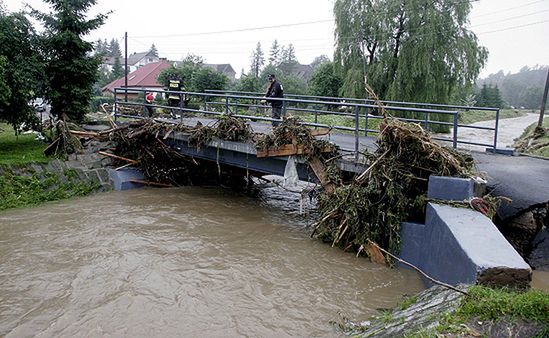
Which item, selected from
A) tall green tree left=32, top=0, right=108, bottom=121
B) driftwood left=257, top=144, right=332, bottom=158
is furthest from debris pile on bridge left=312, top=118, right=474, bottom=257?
tall green tree left=32, top=0, right=108, bottom=121

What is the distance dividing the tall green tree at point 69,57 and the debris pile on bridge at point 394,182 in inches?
484

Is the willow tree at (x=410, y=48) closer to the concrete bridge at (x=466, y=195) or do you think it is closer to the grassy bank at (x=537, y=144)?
the grassy bank at (x=537, y=144)

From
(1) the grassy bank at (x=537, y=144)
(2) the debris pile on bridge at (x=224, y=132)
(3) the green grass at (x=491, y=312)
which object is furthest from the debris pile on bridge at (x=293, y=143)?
(1) the grassy bank at (x=537, y=144)

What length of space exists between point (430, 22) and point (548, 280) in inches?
767

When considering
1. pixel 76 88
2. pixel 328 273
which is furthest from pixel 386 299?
pixel 76 88

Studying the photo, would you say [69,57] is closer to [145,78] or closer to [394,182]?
[394,182]

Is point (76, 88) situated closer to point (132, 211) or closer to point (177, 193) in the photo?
point (177, 193)

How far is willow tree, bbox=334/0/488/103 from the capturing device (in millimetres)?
23297

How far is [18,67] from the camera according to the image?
1395cm

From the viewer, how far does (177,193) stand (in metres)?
13.5

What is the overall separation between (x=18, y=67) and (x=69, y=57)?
8.52 ft

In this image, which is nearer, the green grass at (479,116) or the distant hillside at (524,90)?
the green grass at (479,116)

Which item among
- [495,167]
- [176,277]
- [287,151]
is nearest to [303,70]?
[287,151]

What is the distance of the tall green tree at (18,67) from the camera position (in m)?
13.6
